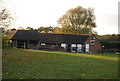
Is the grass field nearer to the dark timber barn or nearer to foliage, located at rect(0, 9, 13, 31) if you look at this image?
foliage, located at rect(0, 9, 13, 31)

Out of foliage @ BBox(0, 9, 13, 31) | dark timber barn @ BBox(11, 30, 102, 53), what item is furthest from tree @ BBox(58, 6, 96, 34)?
foliage @ BBox(0, 9, 13, 31)

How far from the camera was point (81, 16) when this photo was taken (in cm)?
6569

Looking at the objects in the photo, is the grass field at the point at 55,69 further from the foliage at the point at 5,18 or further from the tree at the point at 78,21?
the tree at the point at 78,21

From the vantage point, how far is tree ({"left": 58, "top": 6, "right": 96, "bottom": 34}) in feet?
210

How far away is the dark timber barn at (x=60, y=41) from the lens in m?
49.4

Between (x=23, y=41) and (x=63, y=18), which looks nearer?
(x=23, y=41)

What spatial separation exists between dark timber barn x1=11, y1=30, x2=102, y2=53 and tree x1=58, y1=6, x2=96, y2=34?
12.3 meters

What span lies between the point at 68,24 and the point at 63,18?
2.56 m

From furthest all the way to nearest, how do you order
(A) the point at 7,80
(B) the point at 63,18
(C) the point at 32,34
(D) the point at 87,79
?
(B) the point at 63,18 < (C) the point at 32,34 < (D) the point at 87,79 < (A) the point at 7,80

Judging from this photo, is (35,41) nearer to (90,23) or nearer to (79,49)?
(79,49)

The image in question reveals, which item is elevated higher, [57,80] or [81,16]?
[81,16]

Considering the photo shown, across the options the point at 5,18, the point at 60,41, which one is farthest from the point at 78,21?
the point at 5,18

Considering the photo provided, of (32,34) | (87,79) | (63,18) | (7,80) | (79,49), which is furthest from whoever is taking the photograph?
(63,18)

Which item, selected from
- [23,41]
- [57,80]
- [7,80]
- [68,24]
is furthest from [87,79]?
[68,24]
